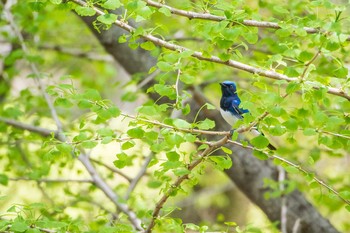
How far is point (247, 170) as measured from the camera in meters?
4.65

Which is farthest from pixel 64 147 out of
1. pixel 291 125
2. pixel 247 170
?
pixel 247 170

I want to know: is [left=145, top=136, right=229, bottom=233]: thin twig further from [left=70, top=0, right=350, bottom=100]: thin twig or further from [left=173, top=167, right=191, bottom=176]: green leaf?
[left=70, top=0, right=350, bottom=100]: thin twig

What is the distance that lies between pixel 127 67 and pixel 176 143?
8.45 ft

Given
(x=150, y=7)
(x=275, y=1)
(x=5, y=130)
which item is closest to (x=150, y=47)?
(x=150, y=7)

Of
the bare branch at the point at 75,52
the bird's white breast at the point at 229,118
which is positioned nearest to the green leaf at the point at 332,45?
the bird's white breast at the point at 229,118

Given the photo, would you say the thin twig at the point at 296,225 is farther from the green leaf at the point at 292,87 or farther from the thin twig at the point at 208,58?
the green leaf at the point at 292,87

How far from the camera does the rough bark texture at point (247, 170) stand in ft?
14.9

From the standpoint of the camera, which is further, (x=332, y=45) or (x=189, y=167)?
(x=189, y=167)

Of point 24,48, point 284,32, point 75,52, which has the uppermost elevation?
point 284,32

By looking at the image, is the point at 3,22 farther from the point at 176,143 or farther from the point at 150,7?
the point at 176,143

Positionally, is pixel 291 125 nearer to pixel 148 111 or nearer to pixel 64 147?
pixel 148 111


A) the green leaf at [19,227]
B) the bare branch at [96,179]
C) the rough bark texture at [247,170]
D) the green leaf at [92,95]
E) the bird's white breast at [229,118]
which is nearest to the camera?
the green leaf at [92,95]

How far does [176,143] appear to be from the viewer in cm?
224

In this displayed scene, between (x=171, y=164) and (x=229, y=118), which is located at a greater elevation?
(x=171, y=164)
